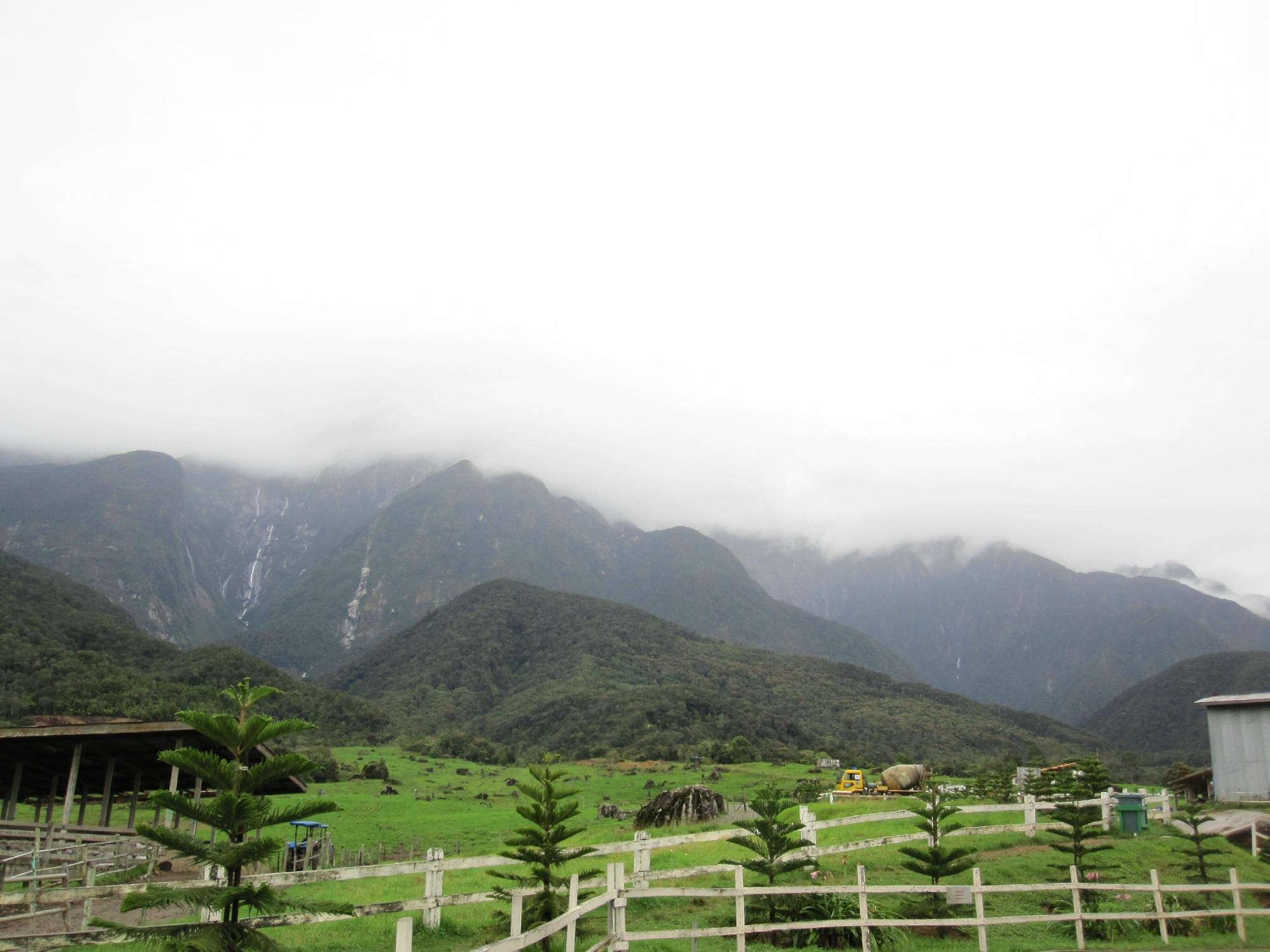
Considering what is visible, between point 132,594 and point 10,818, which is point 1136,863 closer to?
point 10,818

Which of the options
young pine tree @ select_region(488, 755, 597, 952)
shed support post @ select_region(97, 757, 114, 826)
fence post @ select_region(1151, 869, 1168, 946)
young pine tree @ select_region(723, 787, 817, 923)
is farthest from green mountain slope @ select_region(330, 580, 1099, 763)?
young pine tree @ select_region(488, 755, 597, 952)

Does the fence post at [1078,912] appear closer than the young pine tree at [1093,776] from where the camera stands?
Yes

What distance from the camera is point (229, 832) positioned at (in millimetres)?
7598

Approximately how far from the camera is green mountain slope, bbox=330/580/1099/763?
9419 centimetres

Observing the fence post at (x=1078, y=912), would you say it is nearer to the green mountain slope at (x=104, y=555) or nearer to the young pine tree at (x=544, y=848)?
the young pine tree at (x=544, y=848)

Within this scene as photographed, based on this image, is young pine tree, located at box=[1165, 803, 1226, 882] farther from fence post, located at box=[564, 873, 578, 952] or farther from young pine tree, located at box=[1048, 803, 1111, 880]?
fence post, located at box=[564, 873, 578, 952]

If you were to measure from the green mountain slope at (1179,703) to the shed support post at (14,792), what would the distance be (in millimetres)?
114147

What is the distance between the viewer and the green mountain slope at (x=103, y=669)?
65062 mm

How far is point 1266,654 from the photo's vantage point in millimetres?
121000

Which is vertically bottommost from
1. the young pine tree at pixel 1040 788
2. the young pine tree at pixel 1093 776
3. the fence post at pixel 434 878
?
the fence post at pixel 434 878

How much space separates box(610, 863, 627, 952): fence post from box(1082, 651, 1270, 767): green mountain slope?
4528 inches

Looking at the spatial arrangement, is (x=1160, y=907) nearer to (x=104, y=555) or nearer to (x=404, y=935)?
(x=404, y=935)

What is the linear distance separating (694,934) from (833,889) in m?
2.17

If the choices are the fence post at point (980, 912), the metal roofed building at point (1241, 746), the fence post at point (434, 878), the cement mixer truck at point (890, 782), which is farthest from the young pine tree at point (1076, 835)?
the metal roofed building at point (1241, 746)
